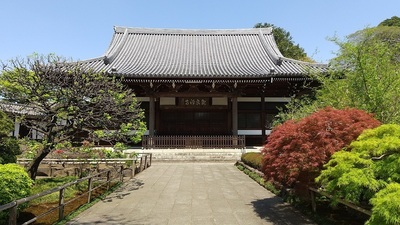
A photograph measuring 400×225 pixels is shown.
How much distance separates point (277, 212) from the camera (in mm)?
6762

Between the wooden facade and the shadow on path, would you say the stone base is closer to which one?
the wooden facade

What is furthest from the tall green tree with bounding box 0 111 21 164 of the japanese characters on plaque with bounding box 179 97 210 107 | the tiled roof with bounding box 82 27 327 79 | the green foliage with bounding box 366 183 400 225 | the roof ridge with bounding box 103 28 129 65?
the roof ridge with bounding box 103 28 129 65

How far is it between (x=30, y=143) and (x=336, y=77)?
960 cm

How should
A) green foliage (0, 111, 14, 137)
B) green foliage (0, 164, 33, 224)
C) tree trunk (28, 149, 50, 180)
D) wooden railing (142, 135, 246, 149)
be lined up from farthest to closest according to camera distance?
wooden railing (142, 135, 246, 149)
tree trunk (28, 149, 50, 180)
green foliage (0, 111, 14, 137)
green foliage (0, 164, 33, 224)

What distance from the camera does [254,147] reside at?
69.0ft

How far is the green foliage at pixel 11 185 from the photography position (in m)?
5.59

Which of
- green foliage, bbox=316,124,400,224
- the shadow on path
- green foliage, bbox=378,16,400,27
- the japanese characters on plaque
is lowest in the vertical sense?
the shadow on path

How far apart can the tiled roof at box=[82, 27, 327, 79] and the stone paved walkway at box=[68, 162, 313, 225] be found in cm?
1018

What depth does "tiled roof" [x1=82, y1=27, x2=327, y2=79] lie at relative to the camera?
20.0m

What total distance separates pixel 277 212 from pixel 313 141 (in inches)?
74.9

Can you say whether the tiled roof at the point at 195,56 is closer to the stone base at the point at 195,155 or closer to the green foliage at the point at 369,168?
the stone base at the point at 195,155

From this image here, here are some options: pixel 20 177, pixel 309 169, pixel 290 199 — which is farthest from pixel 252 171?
pixel 20 177

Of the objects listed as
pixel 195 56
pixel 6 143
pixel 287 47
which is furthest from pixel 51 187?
pixel 287 47

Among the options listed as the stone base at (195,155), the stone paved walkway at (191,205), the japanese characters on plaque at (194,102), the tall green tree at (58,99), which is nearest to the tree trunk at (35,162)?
the tall green tree at (58,99)
